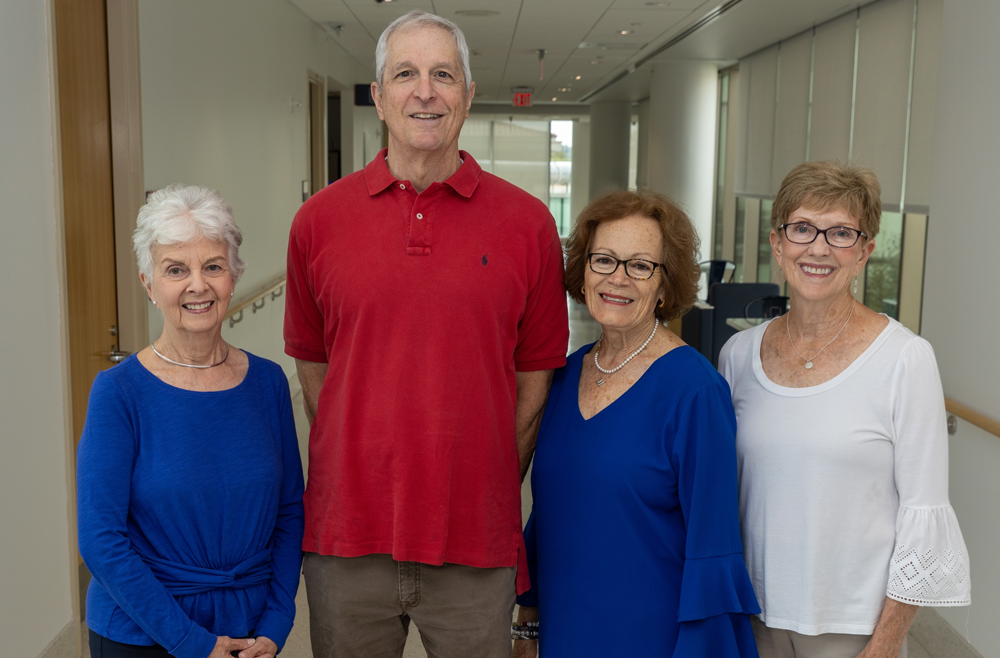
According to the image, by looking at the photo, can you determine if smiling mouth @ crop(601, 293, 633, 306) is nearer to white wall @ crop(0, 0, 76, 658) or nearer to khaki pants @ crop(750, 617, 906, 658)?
khaki pants @ crop(750, 617, 906, 658)

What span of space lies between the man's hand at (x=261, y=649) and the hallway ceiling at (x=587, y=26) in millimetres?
6367

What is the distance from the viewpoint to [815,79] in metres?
8.06

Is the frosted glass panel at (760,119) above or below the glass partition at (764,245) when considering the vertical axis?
above

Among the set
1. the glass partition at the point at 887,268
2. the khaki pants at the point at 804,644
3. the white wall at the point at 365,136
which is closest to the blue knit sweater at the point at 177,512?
the khaki pants at the point at 804,644

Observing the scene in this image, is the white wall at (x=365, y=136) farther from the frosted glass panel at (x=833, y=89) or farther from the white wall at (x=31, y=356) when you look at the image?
the white wall at (x=31, y=356)

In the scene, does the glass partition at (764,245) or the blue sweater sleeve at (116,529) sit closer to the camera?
the blue sweater sleeve at (116,529)

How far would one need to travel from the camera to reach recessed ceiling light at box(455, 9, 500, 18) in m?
7.54

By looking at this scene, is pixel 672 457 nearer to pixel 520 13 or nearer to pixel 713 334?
pixel 713 334

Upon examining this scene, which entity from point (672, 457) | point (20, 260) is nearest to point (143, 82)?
point (20, 260)

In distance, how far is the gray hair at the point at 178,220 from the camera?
1.61 meters

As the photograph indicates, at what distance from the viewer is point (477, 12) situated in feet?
25.1

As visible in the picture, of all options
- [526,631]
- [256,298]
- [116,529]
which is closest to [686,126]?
[256,298]

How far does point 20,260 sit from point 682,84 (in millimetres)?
9957

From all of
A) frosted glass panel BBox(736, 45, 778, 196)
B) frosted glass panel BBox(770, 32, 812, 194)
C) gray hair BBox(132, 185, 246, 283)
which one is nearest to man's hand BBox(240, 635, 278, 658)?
gray hair BBox(132, 185, 246, 283)
